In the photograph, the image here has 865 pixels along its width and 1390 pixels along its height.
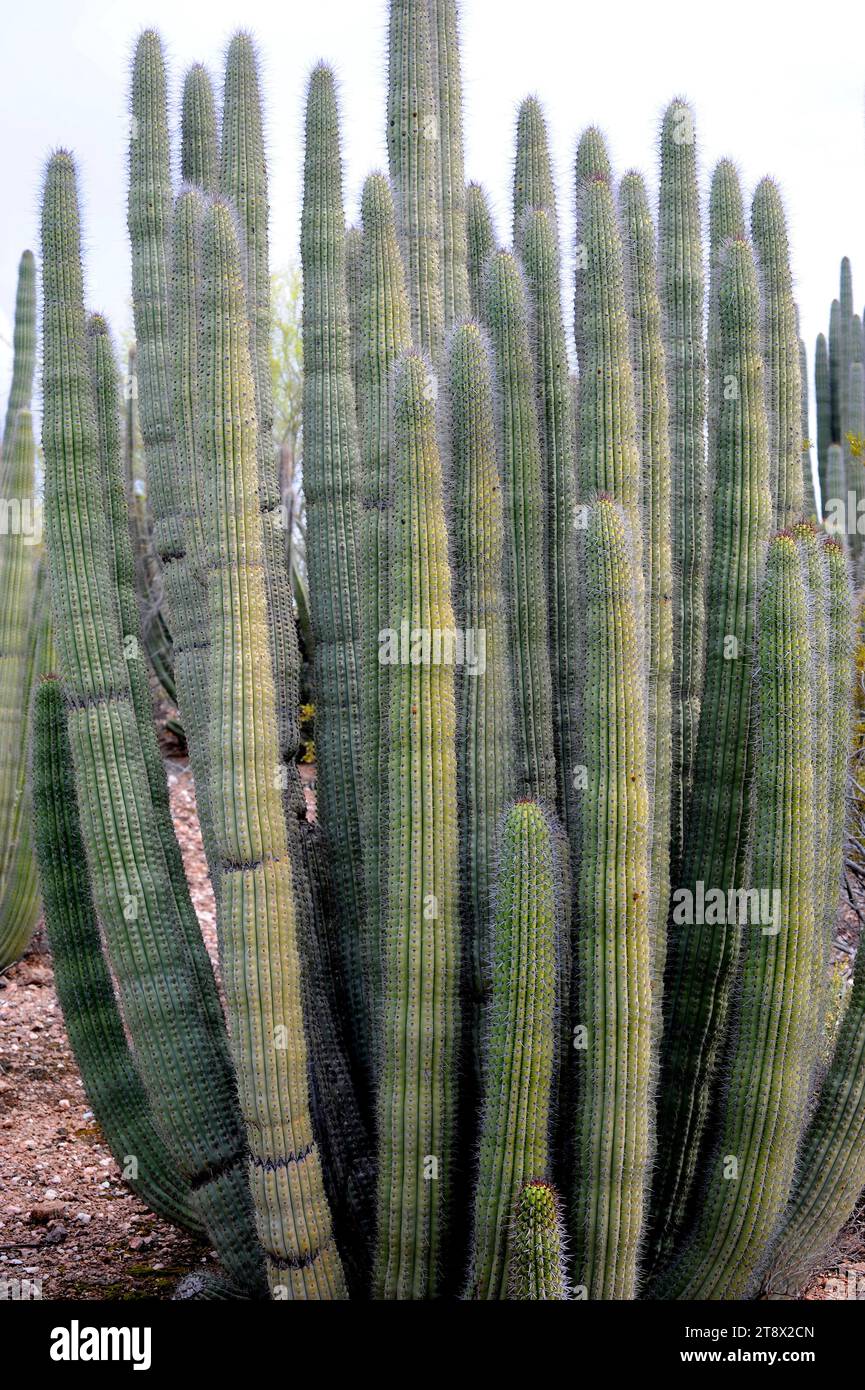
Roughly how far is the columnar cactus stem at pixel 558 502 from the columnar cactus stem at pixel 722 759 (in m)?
0.46

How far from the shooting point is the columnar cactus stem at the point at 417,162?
443cm

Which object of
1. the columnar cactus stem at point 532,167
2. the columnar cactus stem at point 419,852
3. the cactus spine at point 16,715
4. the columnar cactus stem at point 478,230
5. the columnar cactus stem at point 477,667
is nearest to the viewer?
the columnar cactus stem at point 419,852

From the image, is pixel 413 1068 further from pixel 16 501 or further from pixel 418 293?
pixel 16 501

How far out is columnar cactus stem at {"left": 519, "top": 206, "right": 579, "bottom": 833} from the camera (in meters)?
4.09

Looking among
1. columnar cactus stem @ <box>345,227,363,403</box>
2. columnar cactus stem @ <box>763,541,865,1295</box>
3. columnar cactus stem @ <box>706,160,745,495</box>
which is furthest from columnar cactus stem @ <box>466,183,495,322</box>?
columnar cactus stem @ <box>763,541,865,1295</box>

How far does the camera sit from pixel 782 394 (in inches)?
182

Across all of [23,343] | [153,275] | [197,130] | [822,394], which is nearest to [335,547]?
[153,275]

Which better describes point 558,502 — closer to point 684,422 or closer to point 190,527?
point 684,422

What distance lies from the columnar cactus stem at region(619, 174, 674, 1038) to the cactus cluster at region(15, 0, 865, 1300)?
15 mm

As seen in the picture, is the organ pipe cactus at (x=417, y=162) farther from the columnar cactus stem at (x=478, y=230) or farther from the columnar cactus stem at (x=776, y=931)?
the columnar cactus stem at (x=776, y=931)

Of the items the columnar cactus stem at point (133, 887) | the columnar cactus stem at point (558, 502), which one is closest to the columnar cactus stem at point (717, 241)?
the columnar cactus stem at point (558, 502)

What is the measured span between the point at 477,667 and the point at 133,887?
3.85ft

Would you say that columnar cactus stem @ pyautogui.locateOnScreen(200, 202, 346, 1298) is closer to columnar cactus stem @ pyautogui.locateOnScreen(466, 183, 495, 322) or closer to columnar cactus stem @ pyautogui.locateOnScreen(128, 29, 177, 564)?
columnar cactus stem @ pyautogui.locateOnScreen(128, 29, 177, 564)
